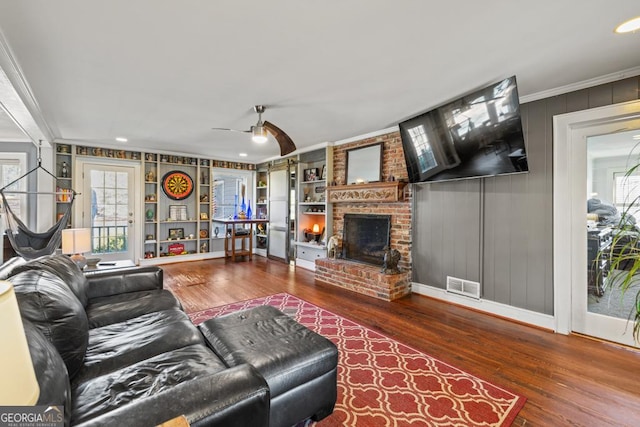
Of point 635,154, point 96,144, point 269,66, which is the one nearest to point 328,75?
point 269,66

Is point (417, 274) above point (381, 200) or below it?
below

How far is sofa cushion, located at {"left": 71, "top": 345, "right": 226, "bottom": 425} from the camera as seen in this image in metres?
1.16

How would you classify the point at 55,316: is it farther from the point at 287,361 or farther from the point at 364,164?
the point at 364,164

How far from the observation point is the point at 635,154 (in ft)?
8.31

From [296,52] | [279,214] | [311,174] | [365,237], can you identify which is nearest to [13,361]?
[296,52]

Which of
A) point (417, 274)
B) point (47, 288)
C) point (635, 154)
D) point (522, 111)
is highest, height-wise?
point (522, 111)

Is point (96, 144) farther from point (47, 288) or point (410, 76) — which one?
point (410, 76)

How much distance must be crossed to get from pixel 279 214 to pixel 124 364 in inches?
194

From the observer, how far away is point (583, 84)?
2.64m

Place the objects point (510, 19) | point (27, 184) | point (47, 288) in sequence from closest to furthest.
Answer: point (47, 288) < point (510, 19) < point (27, 184)

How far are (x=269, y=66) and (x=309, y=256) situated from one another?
3.74 m

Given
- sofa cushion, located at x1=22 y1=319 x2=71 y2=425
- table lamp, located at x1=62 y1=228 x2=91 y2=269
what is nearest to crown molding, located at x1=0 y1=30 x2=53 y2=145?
table lamp, located at x1=62 y1=228 x2=91 y2=269

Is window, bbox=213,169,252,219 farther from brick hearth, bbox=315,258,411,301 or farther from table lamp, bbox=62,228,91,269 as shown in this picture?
table lamp, bbox=62,228,91,269

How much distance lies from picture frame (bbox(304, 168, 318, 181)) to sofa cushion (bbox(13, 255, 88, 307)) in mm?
3995
